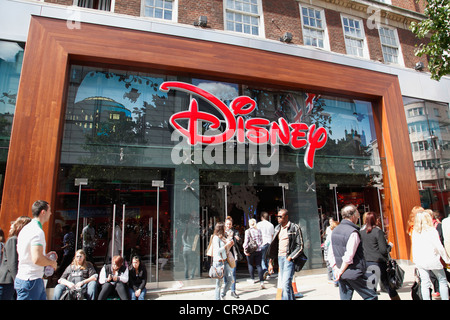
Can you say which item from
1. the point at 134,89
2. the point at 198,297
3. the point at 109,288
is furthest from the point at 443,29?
the point at 109,288

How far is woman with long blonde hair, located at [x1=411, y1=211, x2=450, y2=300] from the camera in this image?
4.85 metres

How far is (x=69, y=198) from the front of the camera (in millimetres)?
7805

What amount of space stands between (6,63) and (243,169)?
7.60m

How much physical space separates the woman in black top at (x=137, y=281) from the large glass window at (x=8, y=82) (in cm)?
473

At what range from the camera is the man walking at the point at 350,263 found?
161 inches

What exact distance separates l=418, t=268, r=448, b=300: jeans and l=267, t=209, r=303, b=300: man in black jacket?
6.89ft

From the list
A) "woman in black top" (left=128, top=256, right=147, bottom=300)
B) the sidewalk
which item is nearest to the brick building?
the sidewalk

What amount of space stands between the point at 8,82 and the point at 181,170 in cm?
536

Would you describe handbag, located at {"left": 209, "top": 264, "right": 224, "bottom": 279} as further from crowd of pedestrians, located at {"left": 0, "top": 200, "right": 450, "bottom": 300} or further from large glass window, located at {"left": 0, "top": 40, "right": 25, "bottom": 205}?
large glass window, located at {"left": 0, "top": 40, "right": 25, "bottom": 205}

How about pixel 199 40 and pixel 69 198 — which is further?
pixel 199 40

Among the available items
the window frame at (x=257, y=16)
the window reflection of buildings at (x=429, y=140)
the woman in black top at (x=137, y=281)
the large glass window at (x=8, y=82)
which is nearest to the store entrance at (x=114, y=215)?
→ the large glass window at (x=8, y=82)

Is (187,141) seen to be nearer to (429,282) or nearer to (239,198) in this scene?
(239,198)
